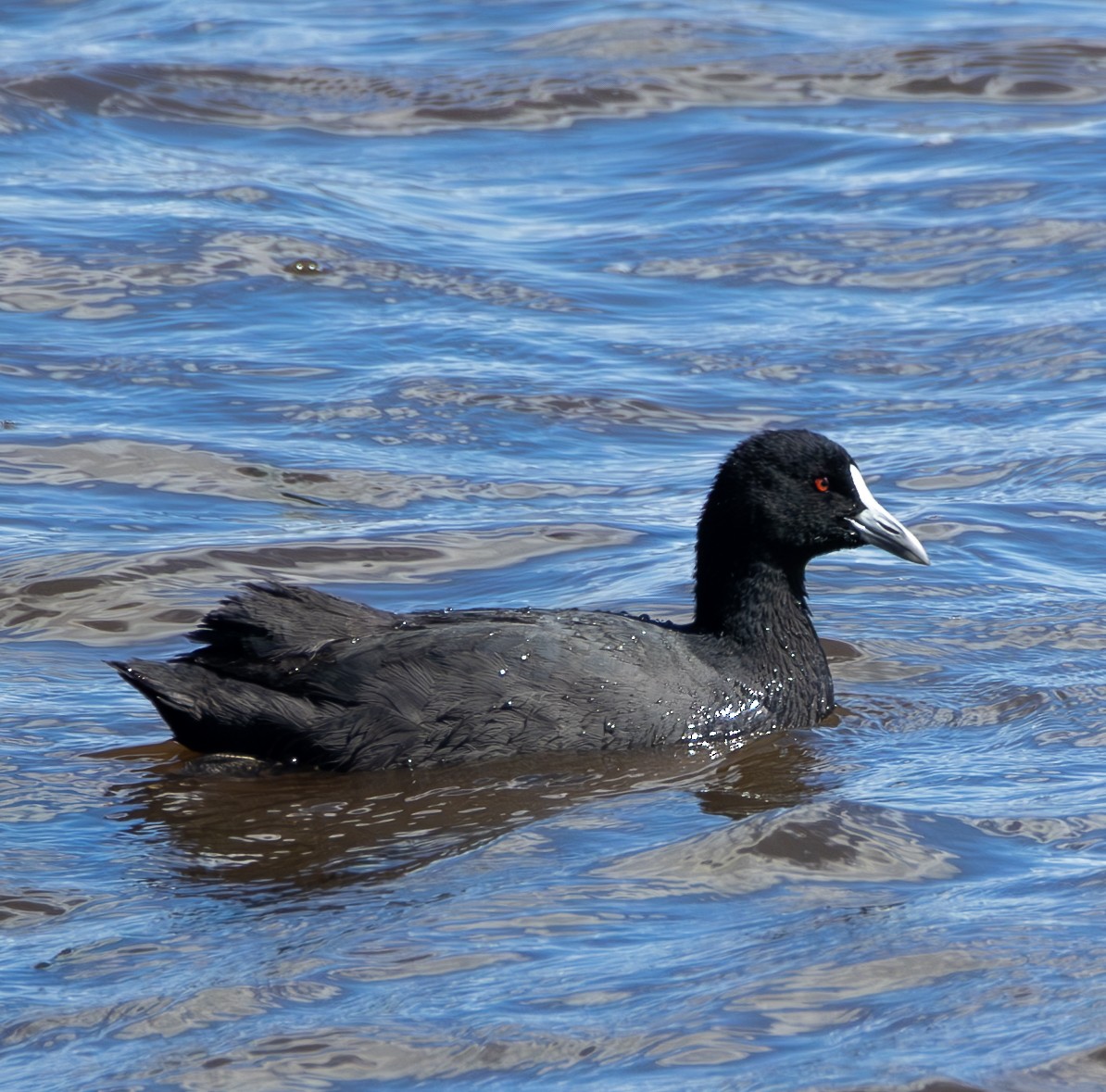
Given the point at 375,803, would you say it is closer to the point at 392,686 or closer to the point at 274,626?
the point at 392,686

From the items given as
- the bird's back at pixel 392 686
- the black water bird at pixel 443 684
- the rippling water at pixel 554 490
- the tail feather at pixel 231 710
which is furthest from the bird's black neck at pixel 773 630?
the tail feather at pixel 231 710

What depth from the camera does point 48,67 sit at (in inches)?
628

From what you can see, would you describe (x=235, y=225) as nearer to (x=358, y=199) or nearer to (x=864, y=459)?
(x=358, y=199)

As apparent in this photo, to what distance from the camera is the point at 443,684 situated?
6703mm

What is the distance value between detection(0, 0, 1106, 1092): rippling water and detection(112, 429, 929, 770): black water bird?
13cm

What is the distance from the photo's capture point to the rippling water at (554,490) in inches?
198

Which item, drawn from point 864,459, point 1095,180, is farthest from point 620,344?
point 1095,180

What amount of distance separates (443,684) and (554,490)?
2.99m

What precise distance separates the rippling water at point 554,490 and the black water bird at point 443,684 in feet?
0.44

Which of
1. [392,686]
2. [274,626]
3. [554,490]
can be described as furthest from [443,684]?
[554,490]

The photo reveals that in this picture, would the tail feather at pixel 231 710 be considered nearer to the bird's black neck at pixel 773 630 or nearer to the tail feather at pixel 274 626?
the tail feather at pixel 274 626

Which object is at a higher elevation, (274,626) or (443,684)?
(274,626)

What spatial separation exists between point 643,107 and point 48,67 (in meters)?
4.73

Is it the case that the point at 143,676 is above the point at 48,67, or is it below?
below
